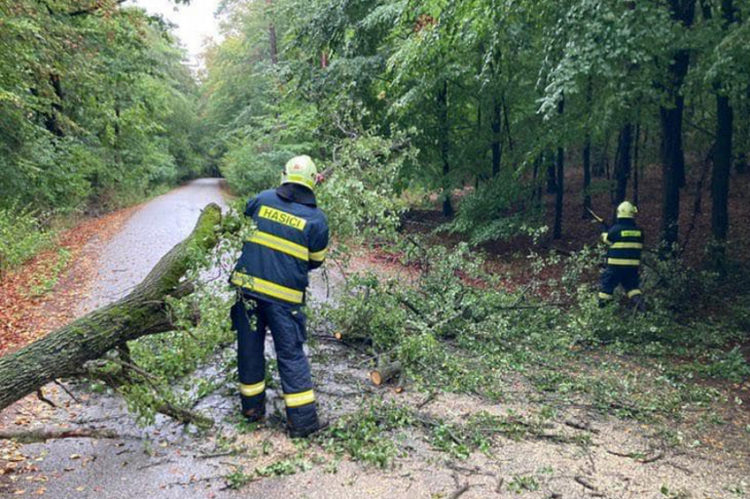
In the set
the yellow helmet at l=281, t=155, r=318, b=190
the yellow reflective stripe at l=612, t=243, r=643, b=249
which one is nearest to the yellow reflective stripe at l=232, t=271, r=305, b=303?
the yellow helmet at l=281, t=155, r=318, b=190

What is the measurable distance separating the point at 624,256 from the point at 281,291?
606cm

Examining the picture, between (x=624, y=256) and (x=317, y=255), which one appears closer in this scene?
(x=317, y=255)

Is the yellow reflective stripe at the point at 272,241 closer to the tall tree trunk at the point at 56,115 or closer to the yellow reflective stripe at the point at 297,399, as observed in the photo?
the yellow reflective stripe at the point at 297,399

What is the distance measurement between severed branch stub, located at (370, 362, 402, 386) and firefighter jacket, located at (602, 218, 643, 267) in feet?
15.2

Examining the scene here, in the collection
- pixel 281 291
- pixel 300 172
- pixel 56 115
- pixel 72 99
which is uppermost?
pixel 72 99

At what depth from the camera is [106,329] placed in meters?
3.54

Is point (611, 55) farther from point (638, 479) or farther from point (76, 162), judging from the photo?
point (76, 162)

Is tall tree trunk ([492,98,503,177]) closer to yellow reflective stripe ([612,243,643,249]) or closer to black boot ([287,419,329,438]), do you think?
yellow reflective stripe ([612,243,643,249])

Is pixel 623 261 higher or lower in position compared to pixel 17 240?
lower

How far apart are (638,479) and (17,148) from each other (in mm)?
12909

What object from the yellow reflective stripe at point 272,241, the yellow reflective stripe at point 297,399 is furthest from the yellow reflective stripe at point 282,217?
the yellow reflective stripe at point 297,399

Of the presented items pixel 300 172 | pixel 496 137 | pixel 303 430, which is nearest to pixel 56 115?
pixel 496 137

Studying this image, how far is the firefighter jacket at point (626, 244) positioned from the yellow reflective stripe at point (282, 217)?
5.70 m

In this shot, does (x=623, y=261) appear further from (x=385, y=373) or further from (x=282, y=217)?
(x=282, y=217)
